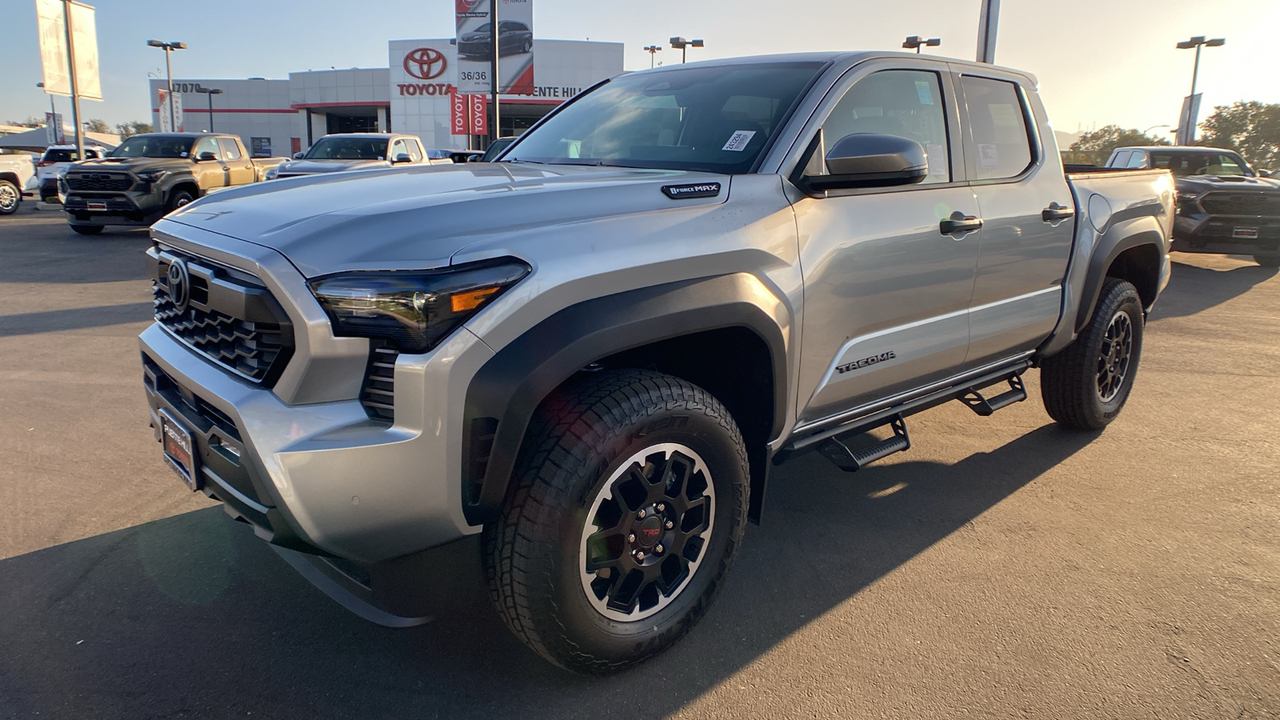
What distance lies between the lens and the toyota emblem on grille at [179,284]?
2.51 m

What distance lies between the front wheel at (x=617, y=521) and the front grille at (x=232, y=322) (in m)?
0.69

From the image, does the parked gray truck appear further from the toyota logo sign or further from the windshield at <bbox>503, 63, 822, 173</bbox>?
the toyota logo sign

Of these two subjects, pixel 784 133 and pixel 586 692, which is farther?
pixel 784 133

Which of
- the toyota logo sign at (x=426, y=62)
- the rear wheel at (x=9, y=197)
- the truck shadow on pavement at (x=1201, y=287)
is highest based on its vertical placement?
the toyota logo sign at (x=426, y=62)

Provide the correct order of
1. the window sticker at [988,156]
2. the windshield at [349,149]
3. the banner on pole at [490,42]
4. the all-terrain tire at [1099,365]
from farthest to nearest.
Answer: the banner on pole at [490,42] → the windshield at [349,149] → the all-terrain tire at [1099,365] → the window sticker at [988,156]

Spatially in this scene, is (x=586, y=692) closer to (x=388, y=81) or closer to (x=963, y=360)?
(x=963, y=360)

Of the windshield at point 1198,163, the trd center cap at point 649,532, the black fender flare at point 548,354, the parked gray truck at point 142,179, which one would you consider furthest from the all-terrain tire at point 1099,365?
the parked gray truck at point 142,179

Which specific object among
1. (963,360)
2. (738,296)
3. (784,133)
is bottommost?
(963,360)

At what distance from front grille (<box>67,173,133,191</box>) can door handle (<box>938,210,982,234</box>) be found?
1390 cm

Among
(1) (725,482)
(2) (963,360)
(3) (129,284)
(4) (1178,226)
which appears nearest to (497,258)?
(1) (725,482)

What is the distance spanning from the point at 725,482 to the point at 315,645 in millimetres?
1437

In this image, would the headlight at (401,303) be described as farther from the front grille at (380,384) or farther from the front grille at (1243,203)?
the front grille at (1243,203)

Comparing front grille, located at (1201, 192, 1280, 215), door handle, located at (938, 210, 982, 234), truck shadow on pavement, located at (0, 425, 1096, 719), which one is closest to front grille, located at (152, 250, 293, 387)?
truck shadow on pavement, located at (0, 425, 1096, 719)

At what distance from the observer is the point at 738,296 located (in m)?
2.58
